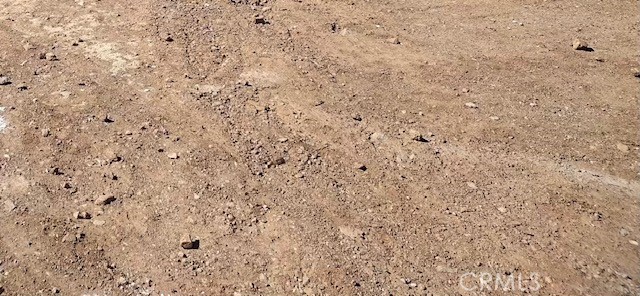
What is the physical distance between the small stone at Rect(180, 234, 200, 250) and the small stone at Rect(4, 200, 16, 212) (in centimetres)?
131

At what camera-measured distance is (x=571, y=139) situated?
17.7 ft

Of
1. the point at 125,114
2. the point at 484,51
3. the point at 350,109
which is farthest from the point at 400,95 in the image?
the point at 125,114

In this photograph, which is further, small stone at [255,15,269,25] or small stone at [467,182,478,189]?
small stone at [255,15,269,25]

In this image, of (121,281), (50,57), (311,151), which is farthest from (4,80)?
(311,151)

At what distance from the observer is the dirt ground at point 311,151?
405cm

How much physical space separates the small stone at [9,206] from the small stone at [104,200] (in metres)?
0.58

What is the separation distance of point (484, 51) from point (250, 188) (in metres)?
3.45

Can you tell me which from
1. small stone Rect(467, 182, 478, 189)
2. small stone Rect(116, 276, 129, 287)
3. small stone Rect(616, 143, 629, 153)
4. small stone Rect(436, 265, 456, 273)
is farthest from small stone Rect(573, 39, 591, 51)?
small stone Rect(116, 276, 129, 287)

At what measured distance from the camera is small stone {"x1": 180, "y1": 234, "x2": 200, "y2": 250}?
4105 millimetres

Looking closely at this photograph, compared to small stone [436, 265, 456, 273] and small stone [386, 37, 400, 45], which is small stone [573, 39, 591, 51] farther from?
small stone [436, 265, 456, 273]

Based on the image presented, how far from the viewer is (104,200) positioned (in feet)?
14.5

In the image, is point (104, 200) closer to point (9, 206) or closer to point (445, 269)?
point (9, 206)

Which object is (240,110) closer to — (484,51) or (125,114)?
(125,114)

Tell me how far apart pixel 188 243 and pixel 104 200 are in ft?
2.64
